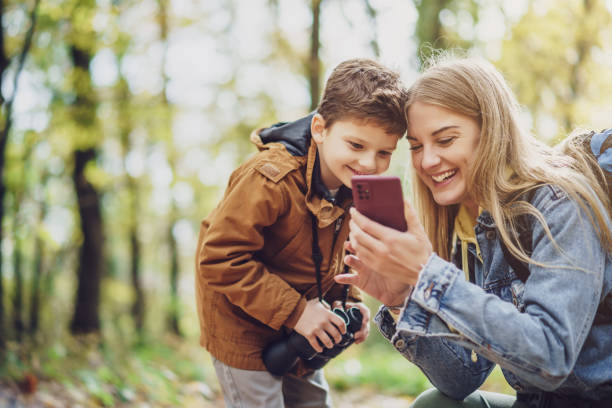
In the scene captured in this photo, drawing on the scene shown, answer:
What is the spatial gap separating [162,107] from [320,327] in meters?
5.97

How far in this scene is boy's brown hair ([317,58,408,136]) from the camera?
2.12 m

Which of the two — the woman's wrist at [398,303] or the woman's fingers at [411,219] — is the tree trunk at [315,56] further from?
the woman's fingers at [411,219]

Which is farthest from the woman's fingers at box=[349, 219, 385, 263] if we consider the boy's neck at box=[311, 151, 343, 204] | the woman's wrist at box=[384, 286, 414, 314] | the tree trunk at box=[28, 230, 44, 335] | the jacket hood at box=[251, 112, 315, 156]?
the tree trunk at box=[28, 230, 44, 335]

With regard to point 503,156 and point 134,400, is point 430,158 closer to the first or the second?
point 503,156

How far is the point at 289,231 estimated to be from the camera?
218cm

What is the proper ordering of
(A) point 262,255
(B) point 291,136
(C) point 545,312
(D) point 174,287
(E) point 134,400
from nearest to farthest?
(C) point 545,312, (A) point 262,255, (B) point 291,136, (E) point 134,400, (D) point 174,287

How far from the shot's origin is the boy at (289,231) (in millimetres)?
2049

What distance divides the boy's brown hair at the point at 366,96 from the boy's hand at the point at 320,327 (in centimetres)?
83

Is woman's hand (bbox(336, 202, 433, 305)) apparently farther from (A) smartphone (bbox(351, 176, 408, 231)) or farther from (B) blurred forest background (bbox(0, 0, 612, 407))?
(B) blurred forest background (bbox(0, 0, 612, 407))

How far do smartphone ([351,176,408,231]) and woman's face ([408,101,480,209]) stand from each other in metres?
0.44

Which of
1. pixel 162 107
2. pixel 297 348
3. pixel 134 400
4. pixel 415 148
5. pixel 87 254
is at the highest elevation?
pixel 162 107

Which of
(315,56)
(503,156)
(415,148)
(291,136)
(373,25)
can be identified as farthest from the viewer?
(373,25)

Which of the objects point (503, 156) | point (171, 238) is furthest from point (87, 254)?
point (503, 156)

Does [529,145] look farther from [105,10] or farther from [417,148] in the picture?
[105,10]
